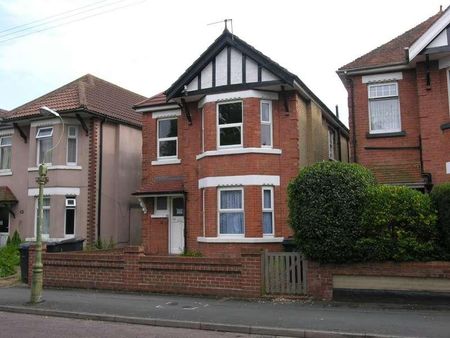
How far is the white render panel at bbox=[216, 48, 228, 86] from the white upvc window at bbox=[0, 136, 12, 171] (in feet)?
39.6

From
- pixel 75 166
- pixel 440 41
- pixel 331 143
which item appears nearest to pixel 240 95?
pixel 440 41

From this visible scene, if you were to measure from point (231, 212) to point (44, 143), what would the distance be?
9.99 meters

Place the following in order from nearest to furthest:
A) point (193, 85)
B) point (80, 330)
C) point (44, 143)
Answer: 1. point (80, 330)
2. point (193, 85)
3. point (44, 143)

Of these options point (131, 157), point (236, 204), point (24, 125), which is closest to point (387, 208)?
point (236, 204)

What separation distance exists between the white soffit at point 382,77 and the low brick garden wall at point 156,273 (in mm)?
7808

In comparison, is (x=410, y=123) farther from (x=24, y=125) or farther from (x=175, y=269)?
(x=24, y=125)

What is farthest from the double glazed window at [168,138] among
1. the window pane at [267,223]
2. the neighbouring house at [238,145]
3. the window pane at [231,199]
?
the window pane at [267,223]

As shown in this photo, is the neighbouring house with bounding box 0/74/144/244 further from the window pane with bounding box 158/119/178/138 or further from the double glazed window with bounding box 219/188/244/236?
the double glazed window with bounding box 219/188/244/236

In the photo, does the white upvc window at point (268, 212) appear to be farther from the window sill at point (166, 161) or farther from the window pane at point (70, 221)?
the window pane at point (70, 221)

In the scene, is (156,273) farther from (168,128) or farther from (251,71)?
(168,128)

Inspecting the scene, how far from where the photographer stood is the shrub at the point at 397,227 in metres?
10.4

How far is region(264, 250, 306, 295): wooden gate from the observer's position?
1154 cm

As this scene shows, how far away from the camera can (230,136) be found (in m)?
16.8

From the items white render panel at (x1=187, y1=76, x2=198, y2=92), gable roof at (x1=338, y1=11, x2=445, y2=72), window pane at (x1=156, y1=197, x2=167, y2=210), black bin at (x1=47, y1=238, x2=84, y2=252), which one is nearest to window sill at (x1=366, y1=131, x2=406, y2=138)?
gable roof at (x1=338, y1=11, x2=445, y2=72)
